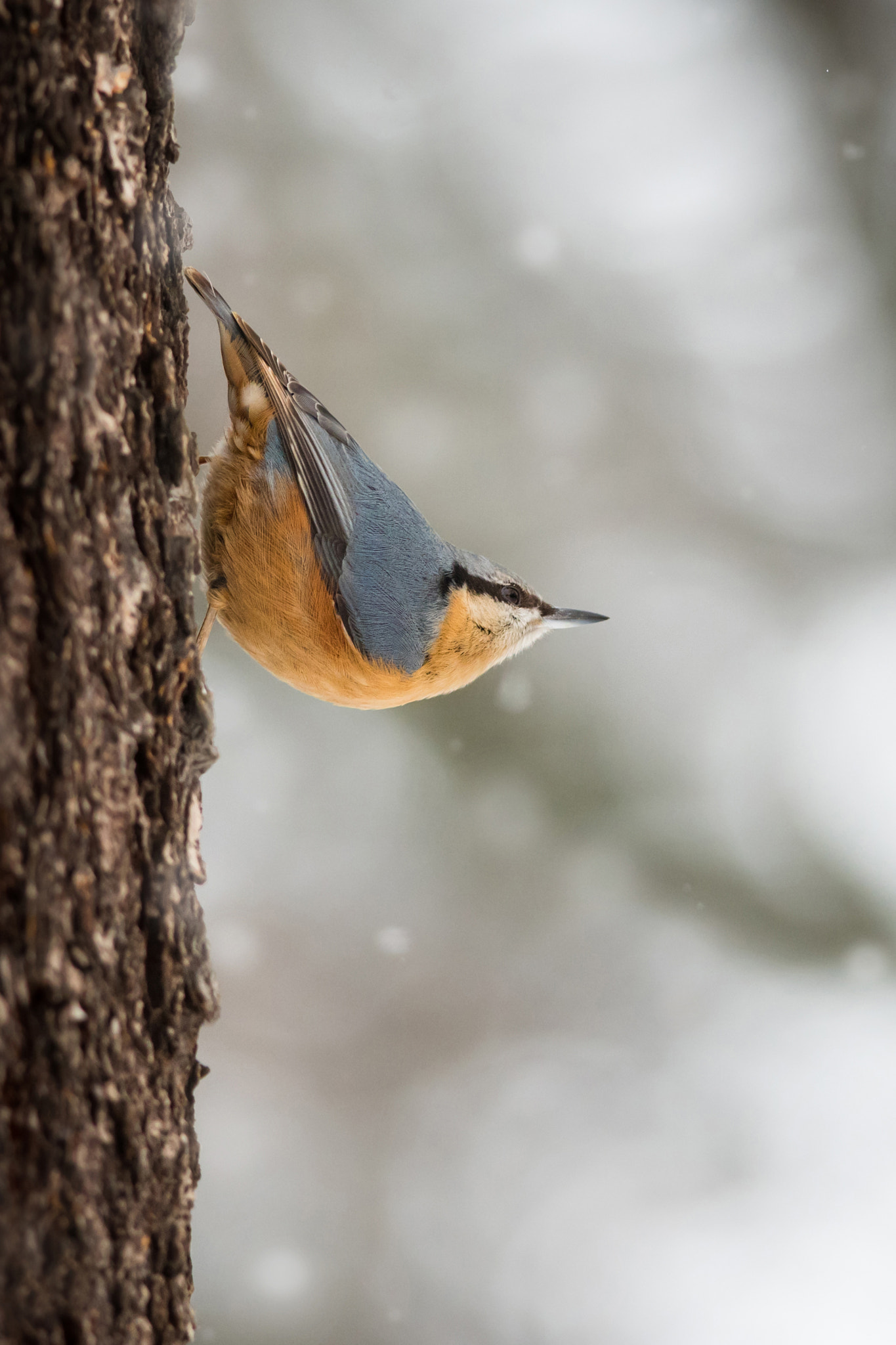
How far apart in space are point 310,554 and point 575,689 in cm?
163

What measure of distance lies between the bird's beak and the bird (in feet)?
1.34

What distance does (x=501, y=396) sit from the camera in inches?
138

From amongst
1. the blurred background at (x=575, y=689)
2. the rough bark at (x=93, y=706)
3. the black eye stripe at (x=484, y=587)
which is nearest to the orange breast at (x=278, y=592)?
the black eye stripe at (x=484, y=587)

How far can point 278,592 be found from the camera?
204cm

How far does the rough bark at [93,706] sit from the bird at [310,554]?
834 mm

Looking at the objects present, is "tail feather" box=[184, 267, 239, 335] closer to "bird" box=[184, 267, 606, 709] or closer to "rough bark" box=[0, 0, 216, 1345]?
"bird" box=[184, 267, 606, 709]

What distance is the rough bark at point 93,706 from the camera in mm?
926

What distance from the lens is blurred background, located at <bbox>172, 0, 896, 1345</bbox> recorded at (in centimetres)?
323

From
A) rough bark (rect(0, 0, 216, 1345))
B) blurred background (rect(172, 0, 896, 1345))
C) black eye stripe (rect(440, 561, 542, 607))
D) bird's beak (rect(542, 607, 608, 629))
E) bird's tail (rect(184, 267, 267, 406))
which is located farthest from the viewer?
blurred background (rect(172, 0, 896, 1345))

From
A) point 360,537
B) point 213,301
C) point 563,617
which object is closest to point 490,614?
point 563,617

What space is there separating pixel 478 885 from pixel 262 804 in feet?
2.66

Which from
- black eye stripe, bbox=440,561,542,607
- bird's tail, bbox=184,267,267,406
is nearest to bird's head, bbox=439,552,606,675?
black eye stripe, bbox=440,561,542,607

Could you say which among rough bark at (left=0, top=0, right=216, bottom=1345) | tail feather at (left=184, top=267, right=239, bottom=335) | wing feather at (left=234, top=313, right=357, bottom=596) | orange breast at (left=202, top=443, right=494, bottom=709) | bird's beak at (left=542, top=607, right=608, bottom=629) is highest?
tail feather at (left=184, top=267, right=239, bottom=335)

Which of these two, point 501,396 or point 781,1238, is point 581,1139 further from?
point 501,396
